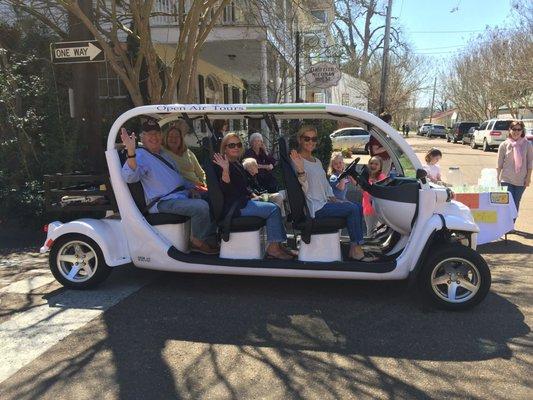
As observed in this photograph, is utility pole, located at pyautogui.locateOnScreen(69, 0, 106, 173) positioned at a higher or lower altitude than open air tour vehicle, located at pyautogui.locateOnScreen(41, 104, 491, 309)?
higher

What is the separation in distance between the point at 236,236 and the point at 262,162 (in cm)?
239

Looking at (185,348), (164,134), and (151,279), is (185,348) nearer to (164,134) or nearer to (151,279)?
(151,279)

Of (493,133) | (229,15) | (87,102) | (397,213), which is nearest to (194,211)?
(397,213)

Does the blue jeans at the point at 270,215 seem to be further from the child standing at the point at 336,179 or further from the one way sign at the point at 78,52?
the one way sign at the point at 78,52

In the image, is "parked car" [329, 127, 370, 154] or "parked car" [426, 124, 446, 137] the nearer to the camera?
"parked car" [329, 127, 370, 154]

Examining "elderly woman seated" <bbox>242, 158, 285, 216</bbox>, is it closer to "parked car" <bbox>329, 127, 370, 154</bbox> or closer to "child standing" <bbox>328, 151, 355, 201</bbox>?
"child standing" <bbox>328, 151, 355, 201</bbox>

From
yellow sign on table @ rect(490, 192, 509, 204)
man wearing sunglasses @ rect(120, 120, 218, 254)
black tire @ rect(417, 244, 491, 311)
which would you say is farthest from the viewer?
yellow sign on table @ rect(490, 192, 509, 204)

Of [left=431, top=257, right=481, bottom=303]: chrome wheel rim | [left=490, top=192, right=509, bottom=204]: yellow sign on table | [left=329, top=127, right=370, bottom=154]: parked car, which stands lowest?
[left=431, top=257, right=481, bottom=303]: chrome wheel rim

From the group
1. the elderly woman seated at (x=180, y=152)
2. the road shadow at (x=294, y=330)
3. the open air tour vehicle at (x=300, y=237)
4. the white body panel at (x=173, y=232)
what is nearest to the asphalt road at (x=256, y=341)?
the road shadow at (x=294, y=330)

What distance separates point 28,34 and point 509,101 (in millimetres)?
42836

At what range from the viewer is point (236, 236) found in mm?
4789

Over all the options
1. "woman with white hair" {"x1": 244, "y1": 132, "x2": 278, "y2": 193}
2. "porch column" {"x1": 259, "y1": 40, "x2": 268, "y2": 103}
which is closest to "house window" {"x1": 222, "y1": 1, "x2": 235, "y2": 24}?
"porch column" {"x1": 259, "y1": 40, "x2": 268, "y2": 103}

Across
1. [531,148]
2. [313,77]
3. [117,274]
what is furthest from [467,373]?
[313,77]

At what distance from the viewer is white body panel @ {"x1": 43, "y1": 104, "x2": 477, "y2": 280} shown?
14.7 ft
